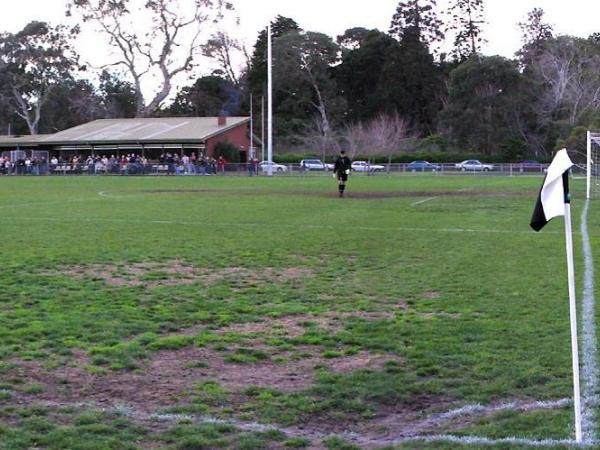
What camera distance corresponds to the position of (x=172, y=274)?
11.4m

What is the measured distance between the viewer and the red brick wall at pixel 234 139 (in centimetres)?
6694

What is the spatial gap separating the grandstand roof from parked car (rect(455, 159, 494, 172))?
776 inches

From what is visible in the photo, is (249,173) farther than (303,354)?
Yes

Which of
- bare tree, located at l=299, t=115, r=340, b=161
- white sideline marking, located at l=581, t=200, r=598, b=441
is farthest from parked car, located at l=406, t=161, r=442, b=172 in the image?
white sideline marking, located at l=581, t=200, r=598, b=441

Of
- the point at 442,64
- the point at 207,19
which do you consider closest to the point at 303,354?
the point at 207,19

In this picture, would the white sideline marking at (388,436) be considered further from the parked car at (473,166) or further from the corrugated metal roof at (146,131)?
the corrugated metal roof at (146,131)

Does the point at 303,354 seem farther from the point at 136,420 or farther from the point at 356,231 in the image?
the point at 356,231

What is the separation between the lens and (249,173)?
5716cm

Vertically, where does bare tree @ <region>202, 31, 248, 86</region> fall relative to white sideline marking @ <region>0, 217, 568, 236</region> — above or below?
above

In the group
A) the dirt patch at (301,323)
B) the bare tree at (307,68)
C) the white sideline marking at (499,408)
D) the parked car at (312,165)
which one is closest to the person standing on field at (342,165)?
the dirt patch at (301,323)

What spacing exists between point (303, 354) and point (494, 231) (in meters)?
10.8

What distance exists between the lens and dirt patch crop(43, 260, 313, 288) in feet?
35.5

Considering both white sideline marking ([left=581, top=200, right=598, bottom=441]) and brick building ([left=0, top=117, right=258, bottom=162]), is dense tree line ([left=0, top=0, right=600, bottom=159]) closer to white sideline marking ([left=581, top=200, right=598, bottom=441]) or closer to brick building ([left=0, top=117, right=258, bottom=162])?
brick building ([left=0, top=117, right=258, bottom=162])

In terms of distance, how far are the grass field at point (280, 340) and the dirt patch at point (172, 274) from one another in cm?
4
